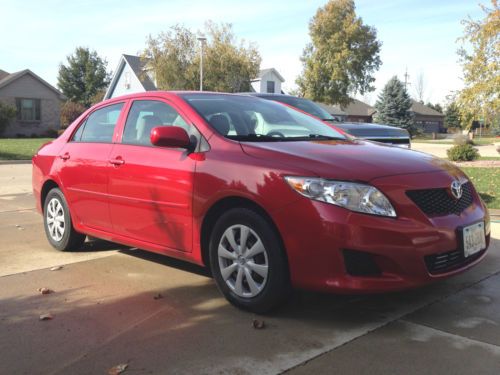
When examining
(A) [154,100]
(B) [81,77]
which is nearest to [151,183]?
(A) [154,100]

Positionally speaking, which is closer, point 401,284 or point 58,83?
point 401,284

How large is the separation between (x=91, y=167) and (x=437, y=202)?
307 cm

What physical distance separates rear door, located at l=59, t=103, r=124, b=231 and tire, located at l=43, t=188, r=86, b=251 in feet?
0.63

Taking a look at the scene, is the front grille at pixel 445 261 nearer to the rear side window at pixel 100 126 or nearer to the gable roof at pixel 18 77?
the rear side window at pixel 100 126

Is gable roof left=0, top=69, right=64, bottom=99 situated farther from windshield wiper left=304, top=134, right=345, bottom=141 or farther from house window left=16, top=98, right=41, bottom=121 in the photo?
windshield wiper left=304, top=134, right=345, bottom=141

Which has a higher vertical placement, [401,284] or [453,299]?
[401,284]

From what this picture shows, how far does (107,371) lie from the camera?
9.55 ft

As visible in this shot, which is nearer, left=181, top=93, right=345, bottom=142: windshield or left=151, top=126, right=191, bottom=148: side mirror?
left=151, top=126, right=191, bottom=148: side mirror

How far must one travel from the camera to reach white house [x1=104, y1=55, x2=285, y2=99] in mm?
42000

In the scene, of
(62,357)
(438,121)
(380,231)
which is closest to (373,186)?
(380,231)

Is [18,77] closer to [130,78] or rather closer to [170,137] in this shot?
[130,78]

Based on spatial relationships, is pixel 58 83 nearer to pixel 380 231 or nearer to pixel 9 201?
pixel 9 201

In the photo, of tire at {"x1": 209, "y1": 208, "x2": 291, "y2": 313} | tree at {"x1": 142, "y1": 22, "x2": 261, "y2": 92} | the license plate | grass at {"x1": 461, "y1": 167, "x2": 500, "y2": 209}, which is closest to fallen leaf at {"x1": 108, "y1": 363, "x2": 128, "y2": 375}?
tire at {"x1": 209, "y1": 208, "x2": 291, "y2": 313}

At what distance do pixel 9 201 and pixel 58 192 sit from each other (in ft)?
13.2
